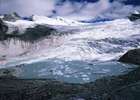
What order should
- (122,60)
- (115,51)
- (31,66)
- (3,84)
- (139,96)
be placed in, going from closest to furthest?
(139,96) → (3,84) → (122,60) → (31,66) → (115,51)

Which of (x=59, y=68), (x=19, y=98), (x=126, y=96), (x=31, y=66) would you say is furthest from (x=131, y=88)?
(x=31, y=66)

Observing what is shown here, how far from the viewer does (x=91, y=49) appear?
195750 millimetres

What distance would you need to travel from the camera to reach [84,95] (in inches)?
672

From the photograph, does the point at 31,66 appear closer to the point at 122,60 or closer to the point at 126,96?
the point at 122,60

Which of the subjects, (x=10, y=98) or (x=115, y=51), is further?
(x=115, y=51)

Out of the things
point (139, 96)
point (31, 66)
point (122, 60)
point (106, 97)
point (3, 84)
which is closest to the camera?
point (139, 96)

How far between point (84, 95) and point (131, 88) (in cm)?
281

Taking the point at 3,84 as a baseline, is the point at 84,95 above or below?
above

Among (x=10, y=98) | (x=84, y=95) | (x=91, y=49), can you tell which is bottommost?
(x=91, y=49)

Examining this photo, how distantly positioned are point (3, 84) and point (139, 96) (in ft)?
248

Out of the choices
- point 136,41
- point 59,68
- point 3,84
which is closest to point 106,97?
point 3,84

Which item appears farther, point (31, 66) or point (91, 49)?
point (91, 49)

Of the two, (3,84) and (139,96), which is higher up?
(139,96)

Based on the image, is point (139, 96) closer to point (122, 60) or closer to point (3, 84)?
point (3, 84)
